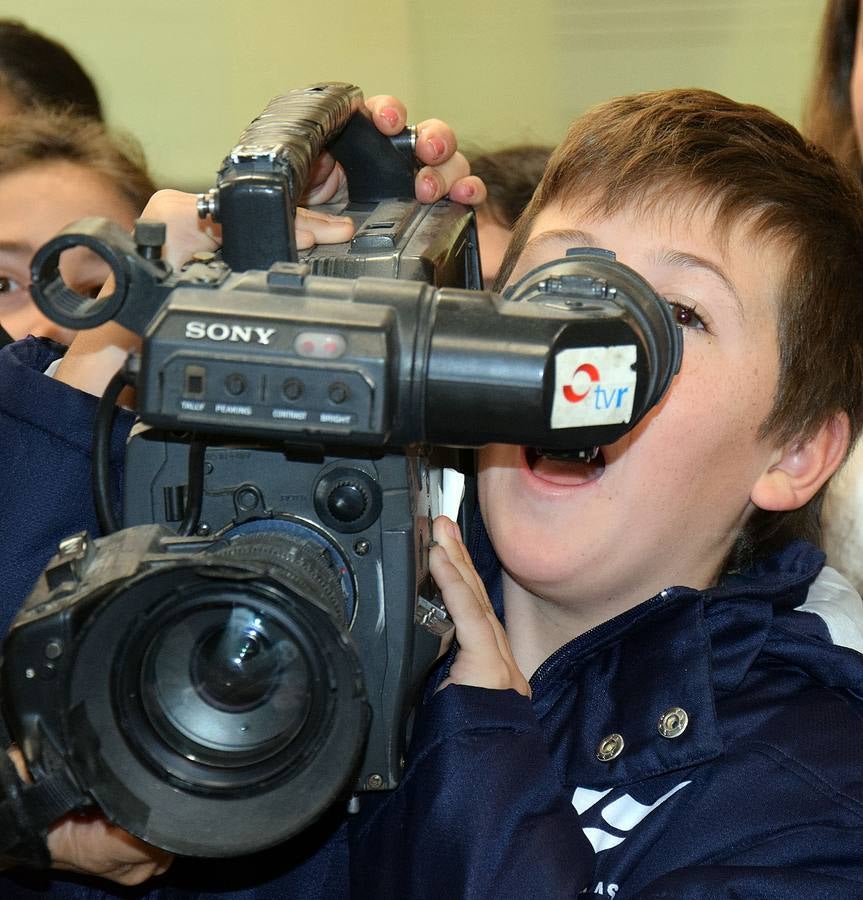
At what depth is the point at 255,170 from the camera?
720mm

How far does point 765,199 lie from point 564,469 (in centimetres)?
26

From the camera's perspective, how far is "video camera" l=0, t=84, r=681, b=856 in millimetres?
605

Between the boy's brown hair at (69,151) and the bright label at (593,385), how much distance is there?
1.01 metres

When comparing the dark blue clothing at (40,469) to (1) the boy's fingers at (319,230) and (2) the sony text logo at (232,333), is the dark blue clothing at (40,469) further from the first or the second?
(2) the sony text logo at (232,333)

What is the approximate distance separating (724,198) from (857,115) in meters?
0.68

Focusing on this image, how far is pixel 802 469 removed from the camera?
1036 mm

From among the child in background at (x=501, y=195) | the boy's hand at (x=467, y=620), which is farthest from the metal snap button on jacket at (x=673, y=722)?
the child in background at (x=501, y=195)

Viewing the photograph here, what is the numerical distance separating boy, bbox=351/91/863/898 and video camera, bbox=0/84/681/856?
0.11m

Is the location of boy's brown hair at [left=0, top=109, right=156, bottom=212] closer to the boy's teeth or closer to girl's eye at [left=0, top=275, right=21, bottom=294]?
girl's eye at [left=0, top=275, right=21, bottom=294]

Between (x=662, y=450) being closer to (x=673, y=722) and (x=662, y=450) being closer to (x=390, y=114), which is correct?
(x=673, y=722)

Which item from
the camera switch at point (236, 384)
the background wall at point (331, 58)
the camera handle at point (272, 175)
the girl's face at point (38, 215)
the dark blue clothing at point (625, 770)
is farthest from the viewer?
the background wall at point (331, 58)

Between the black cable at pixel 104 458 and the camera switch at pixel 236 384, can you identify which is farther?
the black cable at pixel 104 458

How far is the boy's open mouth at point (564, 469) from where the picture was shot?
96 cm

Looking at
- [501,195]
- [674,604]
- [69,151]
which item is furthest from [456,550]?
[69,151]
